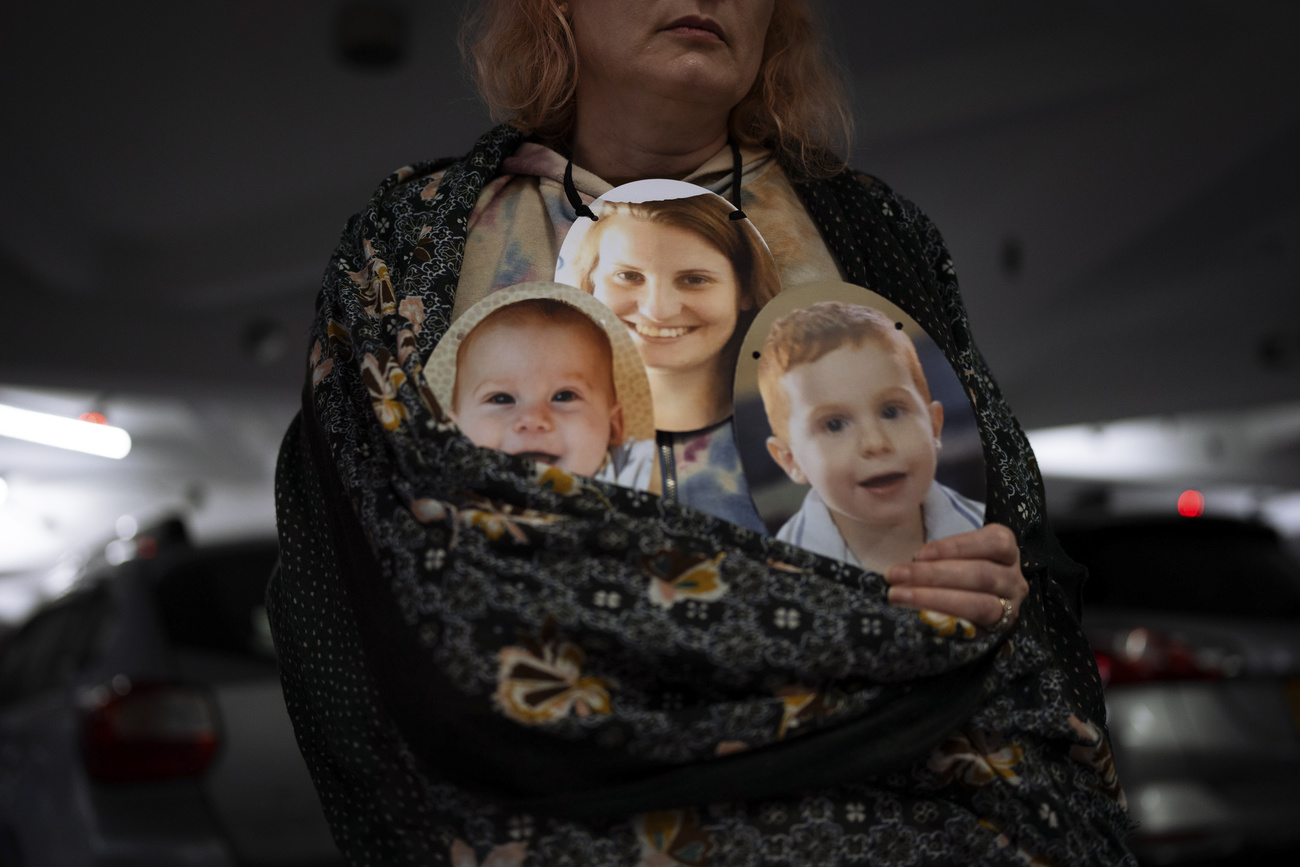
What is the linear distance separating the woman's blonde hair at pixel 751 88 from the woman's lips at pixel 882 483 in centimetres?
40

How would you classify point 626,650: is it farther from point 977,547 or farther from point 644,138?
point 644,138

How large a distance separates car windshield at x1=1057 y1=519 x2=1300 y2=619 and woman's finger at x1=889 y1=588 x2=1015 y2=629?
7.46 feet

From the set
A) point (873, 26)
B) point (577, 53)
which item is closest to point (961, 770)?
point (577, 53)

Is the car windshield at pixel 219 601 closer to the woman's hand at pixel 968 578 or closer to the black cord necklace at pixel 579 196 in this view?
the black cord necklace at pixel 579 196

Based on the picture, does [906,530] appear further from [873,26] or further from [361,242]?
[873,26]

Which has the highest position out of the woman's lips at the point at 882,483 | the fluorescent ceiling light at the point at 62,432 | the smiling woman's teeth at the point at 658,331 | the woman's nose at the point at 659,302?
the fluorescent ceiling light at the point at 62,432

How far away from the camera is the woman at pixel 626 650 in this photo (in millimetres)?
790

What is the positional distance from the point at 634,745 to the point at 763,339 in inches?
14.7

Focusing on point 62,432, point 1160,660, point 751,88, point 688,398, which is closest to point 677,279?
point 688,398

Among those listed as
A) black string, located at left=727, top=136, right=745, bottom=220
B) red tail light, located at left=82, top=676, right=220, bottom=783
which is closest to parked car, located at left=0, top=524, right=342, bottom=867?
red tail light, located at left=82, top=676, right=220, bottom=783

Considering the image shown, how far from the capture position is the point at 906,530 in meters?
0.90

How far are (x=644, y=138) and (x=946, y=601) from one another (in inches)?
22.0

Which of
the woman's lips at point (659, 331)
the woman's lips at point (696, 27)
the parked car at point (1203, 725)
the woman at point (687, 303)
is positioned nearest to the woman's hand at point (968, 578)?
the woman at point (687, 303)

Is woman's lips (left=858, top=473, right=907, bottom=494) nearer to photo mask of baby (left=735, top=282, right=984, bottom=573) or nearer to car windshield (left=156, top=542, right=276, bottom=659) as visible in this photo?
photo mask of baby (left=735, top=282, right=984, bottom=573)
